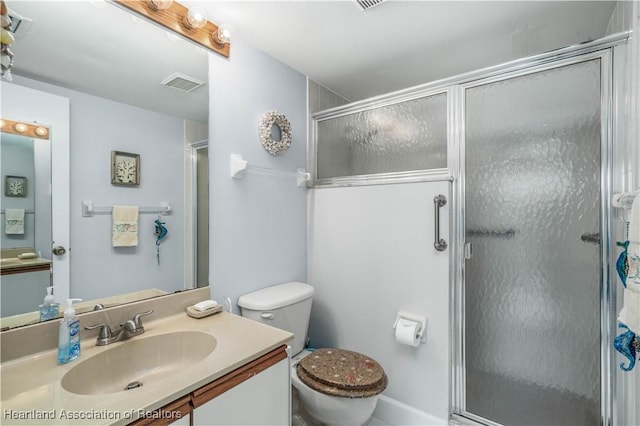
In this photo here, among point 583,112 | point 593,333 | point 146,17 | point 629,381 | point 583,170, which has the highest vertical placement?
point 146,17

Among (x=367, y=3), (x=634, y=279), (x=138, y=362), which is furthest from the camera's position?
(x=367, y=3)

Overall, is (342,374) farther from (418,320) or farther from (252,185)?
(252,185)

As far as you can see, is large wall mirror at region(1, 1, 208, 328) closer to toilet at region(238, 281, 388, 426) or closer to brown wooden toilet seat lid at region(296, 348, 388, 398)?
toilet at region(238, 281, 388, 426)


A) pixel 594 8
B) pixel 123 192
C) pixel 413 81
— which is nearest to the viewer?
pixel 123 192

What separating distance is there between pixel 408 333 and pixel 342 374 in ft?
1.41

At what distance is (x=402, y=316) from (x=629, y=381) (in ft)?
3.05

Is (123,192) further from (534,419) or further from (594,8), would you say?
(594,8)

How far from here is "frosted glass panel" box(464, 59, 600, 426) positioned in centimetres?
129

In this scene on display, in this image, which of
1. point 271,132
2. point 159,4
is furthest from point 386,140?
point 159,4

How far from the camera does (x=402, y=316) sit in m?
1.68

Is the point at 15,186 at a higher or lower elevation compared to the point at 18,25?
lower

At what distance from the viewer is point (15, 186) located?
994 millimetres

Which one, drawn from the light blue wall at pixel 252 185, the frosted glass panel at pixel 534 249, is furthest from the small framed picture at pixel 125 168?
the frosted glass panel at pixel 534 249

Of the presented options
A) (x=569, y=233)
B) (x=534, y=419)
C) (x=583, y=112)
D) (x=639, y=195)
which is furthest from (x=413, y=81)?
(x=534, y=419)
